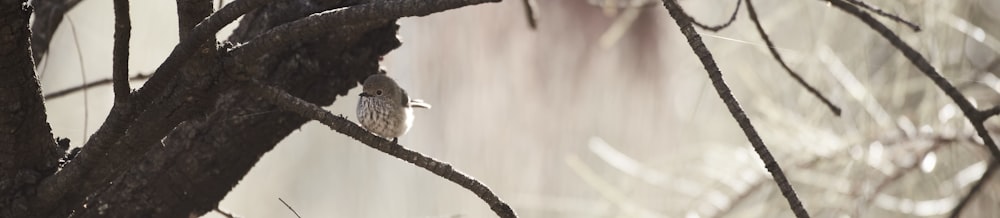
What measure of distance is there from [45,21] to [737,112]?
0.99 meters

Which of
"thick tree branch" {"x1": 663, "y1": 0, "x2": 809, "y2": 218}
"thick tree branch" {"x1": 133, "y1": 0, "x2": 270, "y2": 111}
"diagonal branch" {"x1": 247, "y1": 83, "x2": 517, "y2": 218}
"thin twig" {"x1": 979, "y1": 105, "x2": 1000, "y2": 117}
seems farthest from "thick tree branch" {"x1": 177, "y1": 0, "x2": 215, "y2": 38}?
"thin twig" {"x1": 979, "y1": 105, "x2": 1000, "y2": 117}

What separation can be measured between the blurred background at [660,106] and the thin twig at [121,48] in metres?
0.96

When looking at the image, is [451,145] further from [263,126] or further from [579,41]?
[263,126]

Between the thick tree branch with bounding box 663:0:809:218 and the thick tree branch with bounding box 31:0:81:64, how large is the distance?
33.6 inches

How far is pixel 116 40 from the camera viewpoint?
1065 millimetres

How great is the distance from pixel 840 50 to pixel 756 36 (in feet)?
1.14

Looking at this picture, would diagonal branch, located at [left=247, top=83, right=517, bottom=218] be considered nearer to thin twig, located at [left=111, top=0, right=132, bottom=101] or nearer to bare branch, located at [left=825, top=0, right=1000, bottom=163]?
thin twig, located at [left=111, top=0, right=132, bottom=101]

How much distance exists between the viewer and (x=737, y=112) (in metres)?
1.00

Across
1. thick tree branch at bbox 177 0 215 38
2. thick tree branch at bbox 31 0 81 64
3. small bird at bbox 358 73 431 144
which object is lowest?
thick tree branch at bbox 177 0 215 38

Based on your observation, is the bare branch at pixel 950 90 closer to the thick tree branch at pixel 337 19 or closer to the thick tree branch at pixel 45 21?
the thick tree branch at pixel 337 19

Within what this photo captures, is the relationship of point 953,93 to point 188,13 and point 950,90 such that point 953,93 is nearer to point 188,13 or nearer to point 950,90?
point 950,90

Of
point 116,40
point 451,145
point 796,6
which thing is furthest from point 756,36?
point 116,40

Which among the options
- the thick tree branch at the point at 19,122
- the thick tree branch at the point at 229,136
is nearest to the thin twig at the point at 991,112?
the thick tree branch at the point at 229,136

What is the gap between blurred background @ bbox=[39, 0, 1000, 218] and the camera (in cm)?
219
